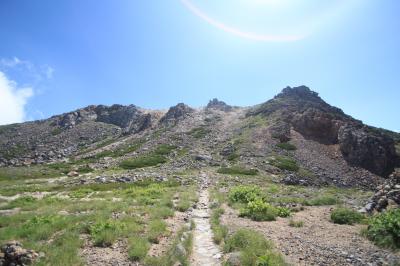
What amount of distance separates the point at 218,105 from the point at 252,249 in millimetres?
133785

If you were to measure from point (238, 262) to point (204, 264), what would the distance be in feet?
5.20

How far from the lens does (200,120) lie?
11062cm

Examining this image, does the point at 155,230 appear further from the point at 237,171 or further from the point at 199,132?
the point at 199,132

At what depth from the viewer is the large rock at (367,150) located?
216 feet

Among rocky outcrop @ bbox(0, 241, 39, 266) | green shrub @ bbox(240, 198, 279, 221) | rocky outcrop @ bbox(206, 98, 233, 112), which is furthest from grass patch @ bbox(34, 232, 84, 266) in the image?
rocky outcrop @ bbox(206, 98, 233, 112)

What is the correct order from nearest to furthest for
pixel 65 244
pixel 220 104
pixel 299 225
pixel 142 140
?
pixel 65 244 → pixel 299 225 → pixel 142 140 → pixel 220 104

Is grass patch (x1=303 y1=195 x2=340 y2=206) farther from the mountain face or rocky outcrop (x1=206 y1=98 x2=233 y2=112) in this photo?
rocky outcrop (x1=206 y1=98 x2=233 y2=112)

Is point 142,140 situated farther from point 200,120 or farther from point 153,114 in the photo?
point 153,114

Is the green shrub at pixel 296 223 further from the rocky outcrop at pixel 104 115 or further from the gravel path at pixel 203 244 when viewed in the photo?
the rocky outcrop at pixel 104 115

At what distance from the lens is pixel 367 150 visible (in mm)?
67250

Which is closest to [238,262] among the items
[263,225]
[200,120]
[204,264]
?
[204,264]

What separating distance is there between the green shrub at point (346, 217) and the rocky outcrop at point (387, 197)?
7.39 feet

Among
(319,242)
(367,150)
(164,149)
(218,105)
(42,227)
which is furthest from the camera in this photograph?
(218,105)

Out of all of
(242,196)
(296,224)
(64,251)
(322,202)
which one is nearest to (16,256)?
(64,251)
